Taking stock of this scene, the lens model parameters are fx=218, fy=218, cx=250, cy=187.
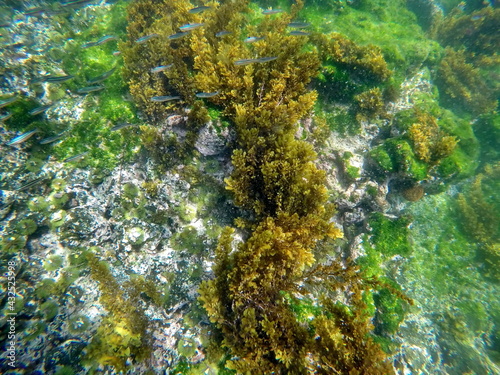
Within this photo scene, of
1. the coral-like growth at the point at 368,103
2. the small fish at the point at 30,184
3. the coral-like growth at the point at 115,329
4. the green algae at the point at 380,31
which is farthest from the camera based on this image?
the green algae at the point at 380,31

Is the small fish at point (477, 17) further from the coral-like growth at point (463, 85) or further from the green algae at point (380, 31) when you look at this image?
the green algae at point (380, 31)

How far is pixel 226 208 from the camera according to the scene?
4.98 meters

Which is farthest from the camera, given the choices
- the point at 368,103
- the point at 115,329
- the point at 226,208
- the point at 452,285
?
the point at 452,285

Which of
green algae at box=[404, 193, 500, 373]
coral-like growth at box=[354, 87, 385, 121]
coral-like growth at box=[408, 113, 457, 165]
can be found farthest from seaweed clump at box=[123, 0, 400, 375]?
green algae at box=[404, 193, 500, 373]

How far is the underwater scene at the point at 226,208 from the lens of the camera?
3795 millimetres

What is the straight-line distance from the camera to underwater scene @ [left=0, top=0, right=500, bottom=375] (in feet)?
12.5

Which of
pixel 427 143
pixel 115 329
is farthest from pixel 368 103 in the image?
pixel 115 329

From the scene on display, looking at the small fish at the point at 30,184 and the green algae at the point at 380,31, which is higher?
the green algae at the point at 380,31

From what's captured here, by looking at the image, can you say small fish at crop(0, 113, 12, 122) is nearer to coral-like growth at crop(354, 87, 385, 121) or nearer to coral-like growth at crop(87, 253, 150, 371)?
coral-like growth at crop(87, 253, 150, 371)

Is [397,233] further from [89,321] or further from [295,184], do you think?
[89,321]

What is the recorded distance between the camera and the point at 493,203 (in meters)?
8.80

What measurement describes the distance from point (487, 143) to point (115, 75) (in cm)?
1522

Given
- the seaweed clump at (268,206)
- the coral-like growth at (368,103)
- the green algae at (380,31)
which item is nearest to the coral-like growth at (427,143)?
the coral-like growth at (368,103)

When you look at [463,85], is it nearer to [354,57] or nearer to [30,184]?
[354,57]
